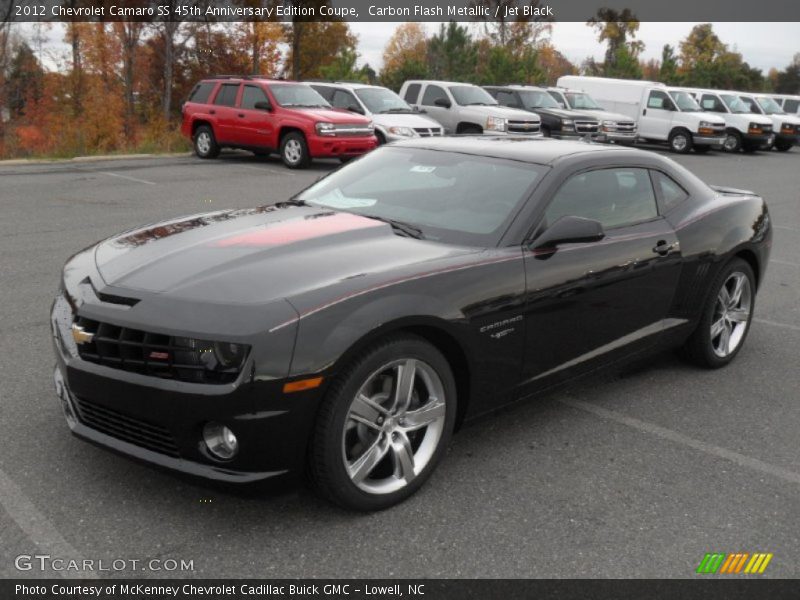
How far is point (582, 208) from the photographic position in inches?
177

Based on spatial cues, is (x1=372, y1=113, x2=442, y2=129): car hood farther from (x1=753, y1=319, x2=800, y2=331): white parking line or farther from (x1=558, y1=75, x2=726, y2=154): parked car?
(x1=753, y1=319, x2=800, y2=331): white parking line

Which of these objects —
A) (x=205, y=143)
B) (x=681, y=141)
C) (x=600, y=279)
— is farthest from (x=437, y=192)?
(x=681, y=141)

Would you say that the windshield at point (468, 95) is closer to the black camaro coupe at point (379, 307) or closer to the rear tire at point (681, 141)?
the rear tire at point (681, 141)

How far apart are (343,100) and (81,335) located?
55.5ft

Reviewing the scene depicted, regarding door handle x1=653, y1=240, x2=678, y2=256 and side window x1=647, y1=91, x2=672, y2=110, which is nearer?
door handle x1=653, y1=240, x2=678, y2=256

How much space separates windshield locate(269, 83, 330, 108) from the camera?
17594 millimetres

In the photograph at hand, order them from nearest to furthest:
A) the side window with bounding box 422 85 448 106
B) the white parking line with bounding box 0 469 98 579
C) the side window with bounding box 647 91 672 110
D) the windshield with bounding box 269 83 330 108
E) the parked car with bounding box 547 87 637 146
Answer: the white parking line with bounding box 0 469 98 579, the windshield with bounding box 269 83 330 108, the side window with bounding box 422 85 448 106, the parked car with bounding box 547 87 637 146, the side window with bounding box 647 91 672 110

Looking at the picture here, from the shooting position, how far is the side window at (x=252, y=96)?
A: 58.0ft

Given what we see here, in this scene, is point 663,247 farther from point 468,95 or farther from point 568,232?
point 468,95

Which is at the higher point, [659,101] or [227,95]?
[659,101]

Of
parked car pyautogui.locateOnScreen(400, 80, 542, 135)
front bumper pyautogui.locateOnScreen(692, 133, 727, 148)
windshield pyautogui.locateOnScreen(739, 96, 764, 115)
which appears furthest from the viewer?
windshield pyautogui.locateOnScreen(739, 96, 764, 115)

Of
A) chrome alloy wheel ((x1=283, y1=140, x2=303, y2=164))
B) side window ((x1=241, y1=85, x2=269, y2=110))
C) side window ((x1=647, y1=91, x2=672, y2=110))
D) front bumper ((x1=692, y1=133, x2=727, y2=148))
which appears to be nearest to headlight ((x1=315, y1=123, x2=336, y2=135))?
chrome alloy wheel ((x1=283, y1=140, x2=303, y2=164))

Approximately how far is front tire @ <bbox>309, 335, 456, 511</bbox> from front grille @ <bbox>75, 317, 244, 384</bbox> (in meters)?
0.44

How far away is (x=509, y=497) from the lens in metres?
3.61
